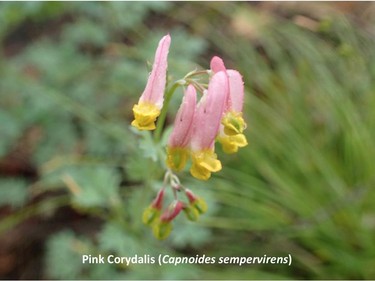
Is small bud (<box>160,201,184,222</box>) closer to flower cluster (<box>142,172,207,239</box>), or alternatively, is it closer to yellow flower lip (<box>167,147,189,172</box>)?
flower cluster (<box>142,172,207,239</box>)

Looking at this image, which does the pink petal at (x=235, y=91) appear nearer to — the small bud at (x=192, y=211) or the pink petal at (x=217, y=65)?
the pink petal at (x=217, y=65)

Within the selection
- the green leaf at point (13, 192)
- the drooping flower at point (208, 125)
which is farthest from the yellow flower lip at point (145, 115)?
the green leaf at point (13, 192)

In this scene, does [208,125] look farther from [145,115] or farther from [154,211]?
[154,211]

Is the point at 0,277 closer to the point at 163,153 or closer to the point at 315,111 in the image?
the point at 163,153

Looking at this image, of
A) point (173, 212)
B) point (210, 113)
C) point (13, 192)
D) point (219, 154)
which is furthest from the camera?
point (219, 154)

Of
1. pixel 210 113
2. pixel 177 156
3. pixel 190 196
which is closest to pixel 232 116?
pixel 210 113

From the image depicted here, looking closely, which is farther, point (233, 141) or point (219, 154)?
point (219, 154)
